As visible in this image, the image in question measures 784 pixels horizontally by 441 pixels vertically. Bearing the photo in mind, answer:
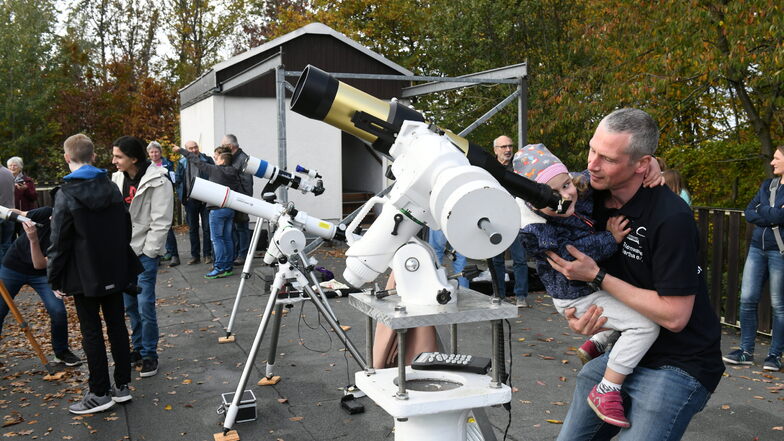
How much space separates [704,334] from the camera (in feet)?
7.77

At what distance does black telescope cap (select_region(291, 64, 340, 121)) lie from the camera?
246 centimetres

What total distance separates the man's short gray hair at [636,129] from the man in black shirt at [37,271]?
506 centimetres

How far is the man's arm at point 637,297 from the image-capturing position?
2.23 m

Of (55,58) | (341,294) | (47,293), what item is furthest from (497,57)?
(55,58)

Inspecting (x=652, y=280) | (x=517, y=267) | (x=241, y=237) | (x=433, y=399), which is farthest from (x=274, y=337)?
(x=241, y=237)

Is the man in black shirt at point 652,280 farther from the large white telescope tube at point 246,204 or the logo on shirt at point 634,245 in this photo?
the large white telescope tube at point 246,204

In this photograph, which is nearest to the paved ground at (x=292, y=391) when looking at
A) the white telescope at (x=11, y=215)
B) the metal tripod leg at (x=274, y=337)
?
the metal tripod leg at (x=274, y=337)

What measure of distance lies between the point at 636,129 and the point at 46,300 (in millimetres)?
5680

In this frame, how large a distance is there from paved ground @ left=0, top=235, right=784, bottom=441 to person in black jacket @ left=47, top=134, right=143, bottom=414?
286 mm

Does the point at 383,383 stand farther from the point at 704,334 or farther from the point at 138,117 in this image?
the point at 138,117

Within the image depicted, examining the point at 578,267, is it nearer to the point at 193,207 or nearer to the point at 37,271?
the point at 37,271

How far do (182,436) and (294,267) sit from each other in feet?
4.66

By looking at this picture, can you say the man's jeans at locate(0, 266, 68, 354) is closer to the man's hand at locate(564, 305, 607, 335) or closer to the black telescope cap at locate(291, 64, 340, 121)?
the black telescope cap at locate(291, 64, 340, 121)

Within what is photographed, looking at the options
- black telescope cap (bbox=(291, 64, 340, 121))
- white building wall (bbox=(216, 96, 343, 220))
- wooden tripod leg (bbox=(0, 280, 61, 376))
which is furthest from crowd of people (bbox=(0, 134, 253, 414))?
white building wall (bbox=(216, 96, 343, 220))
